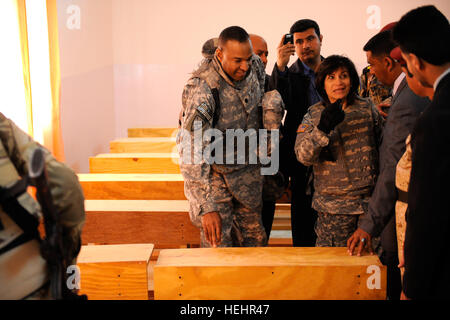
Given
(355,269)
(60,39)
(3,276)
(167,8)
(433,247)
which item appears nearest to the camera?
(3,276)

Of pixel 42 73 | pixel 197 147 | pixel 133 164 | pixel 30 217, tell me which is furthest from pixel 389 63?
pixel 42 73

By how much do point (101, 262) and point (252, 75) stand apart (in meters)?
1.09

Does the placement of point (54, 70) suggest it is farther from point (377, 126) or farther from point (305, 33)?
point (377, 126)

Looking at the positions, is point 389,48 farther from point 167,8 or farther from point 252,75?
point 167,8

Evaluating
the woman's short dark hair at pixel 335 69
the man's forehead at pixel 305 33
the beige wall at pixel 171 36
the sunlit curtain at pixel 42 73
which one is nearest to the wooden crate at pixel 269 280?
the woman's short dark hair at pixel 335 69

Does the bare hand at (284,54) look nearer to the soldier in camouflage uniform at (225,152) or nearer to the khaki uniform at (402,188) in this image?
the soldier in camouflage uniform at (225,152)

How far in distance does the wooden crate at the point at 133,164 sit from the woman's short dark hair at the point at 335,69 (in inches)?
61.5

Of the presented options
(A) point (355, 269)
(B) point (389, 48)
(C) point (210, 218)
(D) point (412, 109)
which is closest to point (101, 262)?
(C) point (210, 218)

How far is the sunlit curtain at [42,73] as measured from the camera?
2.74m

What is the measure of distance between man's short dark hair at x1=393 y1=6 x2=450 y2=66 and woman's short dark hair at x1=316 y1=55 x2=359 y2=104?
736mm

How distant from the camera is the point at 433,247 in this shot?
87 cm

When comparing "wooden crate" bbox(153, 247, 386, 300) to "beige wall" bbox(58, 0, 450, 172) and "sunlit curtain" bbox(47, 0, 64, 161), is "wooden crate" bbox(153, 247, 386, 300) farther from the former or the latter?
"beige wall" bbox(58, 0, 450, 172)

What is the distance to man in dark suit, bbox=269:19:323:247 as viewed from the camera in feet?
7.34

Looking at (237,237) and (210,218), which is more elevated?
(210,218)
